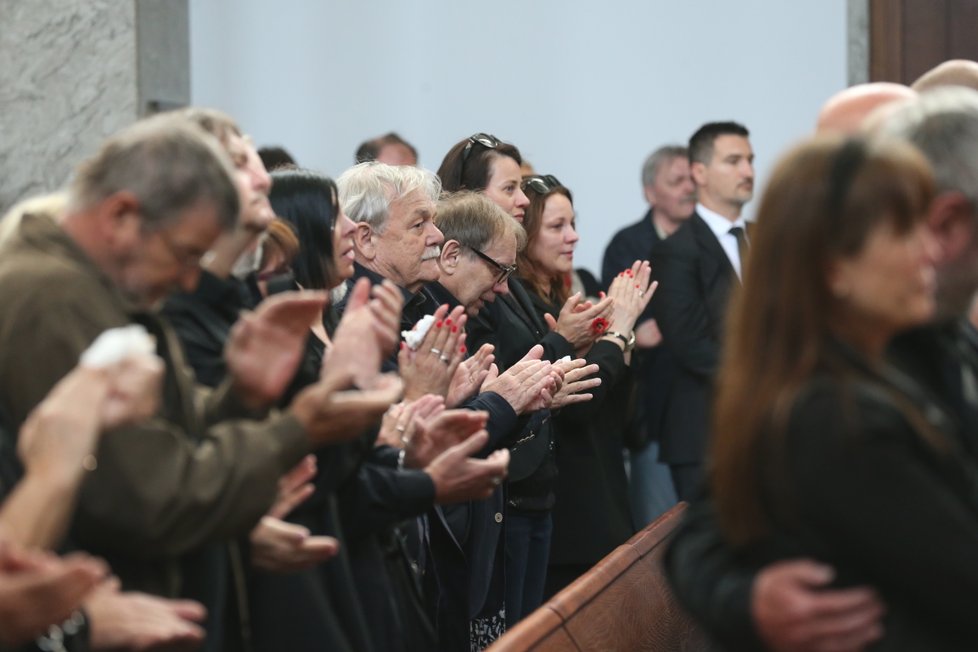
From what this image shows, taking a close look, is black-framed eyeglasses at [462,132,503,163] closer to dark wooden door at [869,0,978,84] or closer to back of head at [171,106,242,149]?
back of head at [171,106,242,149]

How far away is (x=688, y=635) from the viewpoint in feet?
12.8

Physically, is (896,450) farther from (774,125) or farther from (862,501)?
(774,125)

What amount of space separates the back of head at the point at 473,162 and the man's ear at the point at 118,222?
2.95 metres

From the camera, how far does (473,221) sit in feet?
14.0

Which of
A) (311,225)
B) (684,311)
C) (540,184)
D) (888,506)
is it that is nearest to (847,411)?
(888,506)

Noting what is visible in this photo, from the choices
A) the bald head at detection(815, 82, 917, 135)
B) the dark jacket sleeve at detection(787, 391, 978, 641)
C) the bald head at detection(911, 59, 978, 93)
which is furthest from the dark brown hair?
the dark jacket sleeve at detection(787, 391, 978, 641)

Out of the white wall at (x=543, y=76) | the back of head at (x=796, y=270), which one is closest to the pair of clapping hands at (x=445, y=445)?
the back of head at (x=796, y=270)

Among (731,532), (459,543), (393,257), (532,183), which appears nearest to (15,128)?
(532,183)

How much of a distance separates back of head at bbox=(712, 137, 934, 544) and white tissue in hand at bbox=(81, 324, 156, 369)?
0.70m

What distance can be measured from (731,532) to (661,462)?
4183mm

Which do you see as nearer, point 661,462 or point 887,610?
point 887,610

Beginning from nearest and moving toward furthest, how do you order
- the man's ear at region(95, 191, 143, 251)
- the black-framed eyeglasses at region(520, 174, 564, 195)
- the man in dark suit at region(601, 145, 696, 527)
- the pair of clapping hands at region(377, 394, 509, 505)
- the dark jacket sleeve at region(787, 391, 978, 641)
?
the dark jacket sleeve at region(787, 391, 978, 641), the man's ear at region(95, 191, 143, 251), the pair of clapping hands at region(377, 394, 509, 505), the black-framed eyeglasses at region(520, 174, 564, 195), the man in dark suit at region(601, 145, 696, 527)

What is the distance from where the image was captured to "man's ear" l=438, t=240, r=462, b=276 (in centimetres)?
420

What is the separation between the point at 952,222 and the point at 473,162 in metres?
3.05
